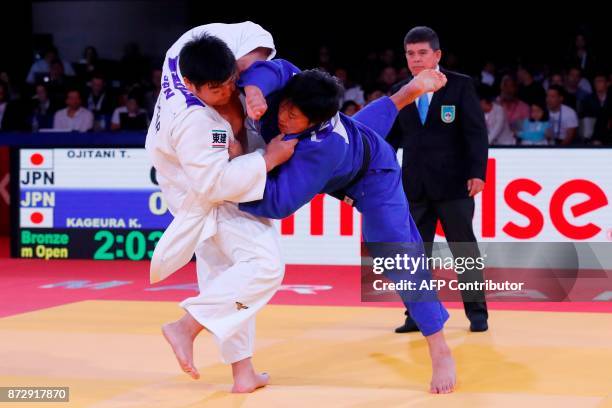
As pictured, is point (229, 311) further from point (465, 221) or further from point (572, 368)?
point (465, 221)

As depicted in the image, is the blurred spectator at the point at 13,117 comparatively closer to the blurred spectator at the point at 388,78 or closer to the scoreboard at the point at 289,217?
the scoreboard at the point at 289,217

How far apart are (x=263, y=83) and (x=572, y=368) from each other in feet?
6.37

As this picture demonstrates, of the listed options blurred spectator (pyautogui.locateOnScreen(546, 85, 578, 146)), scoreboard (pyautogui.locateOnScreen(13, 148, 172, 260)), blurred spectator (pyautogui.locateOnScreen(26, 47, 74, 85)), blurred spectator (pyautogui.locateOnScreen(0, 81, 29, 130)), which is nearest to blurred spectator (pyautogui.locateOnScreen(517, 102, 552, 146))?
blurred spectator (pyautogui.locateOnScreen(546, 85, 578, 146))

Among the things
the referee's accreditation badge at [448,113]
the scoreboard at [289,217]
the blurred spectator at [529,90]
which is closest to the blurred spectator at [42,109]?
the scoreboard at [289,217]

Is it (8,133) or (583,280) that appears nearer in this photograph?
(583,280)

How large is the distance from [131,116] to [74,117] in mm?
1026

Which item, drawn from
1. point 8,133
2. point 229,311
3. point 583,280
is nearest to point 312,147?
point 229,311

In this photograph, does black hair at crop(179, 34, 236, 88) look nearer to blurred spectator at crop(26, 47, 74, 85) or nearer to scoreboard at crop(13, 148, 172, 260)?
scoreboard at crop(13, 148, 172, 260)

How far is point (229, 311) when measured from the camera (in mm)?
3682

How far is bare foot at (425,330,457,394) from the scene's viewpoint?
384cm

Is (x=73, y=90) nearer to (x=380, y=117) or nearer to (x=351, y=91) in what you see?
(x=351, y=91)

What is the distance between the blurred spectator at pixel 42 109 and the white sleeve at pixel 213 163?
858cm

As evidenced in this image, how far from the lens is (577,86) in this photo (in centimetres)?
1108

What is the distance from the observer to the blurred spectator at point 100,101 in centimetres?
1190
